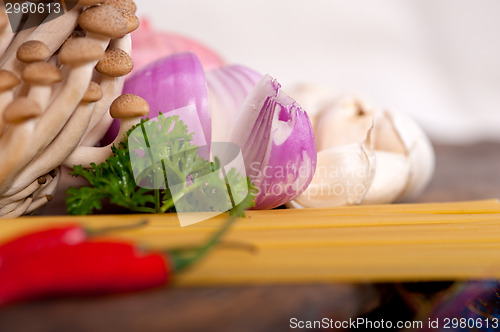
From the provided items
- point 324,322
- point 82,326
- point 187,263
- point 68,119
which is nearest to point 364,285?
point 324,322

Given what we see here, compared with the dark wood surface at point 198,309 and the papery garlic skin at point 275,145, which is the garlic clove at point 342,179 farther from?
the dark wood surface at point 198,309

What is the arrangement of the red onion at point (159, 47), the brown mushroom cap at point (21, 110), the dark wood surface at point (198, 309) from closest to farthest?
the dark wood surface at point (198, 309) < the brown mushroom cap at point (21, 110) < the red onion at point (159, 47)

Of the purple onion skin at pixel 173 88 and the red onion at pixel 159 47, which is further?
the red onion at pixel 159 47

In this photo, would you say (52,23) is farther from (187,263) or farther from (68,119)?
(187,263)

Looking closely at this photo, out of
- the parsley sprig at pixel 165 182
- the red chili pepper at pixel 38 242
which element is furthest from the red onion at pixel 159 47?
the red chili pepper at pixel 38 242

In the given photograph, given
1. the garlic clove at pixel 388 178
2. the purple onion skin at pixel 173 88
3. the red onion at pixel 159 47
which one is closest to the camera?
the purple onion skin at pixel 173 88

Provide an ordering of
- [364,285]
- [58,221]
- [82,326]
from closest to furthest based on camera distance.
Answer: [82,326], [364,285], [58,221]

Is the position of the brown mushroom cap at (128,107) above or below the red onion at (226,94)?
above
